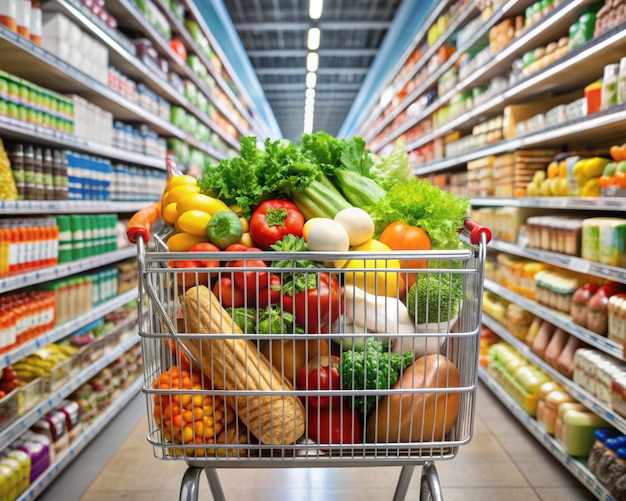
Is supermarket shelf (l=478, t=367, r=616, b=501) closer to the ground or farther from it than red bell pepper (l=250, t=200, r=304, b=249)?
closer to the ground

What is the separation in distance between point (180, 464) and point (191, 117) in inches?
156

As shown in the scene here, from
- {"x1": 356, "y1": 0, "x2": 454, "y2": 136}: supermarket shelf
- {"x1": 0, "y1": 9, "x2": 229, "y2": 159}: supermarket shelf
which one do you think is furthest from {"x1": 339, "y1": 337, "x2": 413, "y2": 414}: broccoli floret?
{"x1": 356, "y1": 0, "x2": 454, "y2": 136}: supermarket shelf

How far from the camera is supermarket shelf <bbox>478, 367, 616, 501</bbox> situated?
7.95 ft

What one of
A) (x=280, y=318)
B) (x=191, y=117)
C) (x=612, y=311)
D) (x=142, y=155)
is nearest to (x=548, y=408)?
(x=612, y=311)

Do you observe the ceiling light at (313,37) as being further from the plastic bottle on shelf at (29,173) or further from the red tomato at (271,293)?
the red tomato at (271,293)

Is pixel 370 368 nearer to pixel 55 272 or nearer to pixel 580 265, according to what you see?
pixel 580 265

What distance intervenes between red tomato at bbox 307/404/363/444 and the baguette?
0.03 m

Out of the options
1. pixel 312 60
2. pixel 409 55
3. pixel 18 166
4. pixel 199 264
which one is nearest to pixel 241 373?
pixel 199 264

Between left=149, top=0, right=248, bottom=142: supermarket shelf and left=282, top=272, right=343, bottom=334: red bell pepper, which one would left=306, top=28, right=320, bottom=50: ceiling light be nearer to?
left=149, top=0, right=248, bottom=142: supermarket shelf

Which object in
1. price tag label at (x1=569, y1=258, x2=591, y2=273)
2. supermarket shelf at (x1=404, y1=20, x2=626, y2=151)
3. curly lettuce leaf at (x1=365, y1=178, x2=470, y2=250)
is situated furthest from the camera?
price tag label at (x1=569, y1=258, x2=591, y2=273)

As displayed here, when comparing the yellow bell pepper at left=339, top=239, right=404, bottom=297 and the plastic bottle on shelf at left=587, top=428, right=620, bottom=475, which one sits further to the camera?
the plastic bottle on shelf at left=587, top=428, right=620, bottom=475

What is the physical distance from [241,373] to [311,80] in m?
14.7

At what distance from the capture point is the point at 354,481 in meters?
→ 2.72

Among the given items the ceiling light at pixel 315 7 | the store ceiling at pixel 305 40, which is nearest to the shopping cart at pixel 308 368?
the ceiling light at pixel 315 7
